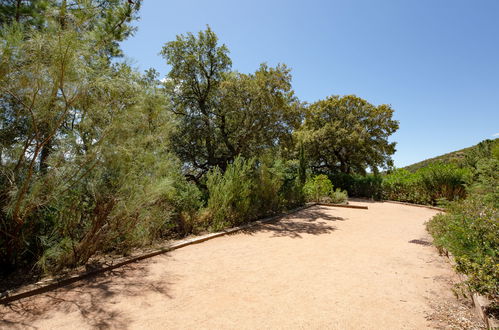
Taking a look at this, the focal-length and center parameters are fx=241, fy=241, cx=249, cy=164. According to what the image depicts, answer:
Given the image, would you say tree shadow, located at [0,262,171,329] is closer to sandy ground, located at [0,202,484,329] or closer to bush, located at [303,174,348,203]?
sandy ground, located at [0,202,484,329]

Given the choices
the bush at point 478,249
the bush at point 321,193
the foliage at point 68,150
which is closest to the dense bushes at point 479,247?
the bush at point 478,249

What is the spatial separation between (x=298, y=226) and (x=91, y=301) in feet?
17.2

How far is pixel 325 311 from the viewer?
2.50 meters

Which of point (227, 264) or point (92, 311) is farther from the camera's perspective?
point (227, 264)

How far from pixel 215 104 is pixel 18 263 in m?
8.42

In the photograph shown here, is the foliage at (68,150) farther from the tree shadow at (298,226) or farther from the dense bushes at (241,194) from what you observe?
the tree shadow at (298,226)

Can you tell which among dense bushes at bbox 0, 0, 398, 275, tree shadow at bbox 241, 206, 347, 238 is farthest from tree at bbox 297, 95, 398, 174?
dense bushes at bbox 0, 0, 398, 275

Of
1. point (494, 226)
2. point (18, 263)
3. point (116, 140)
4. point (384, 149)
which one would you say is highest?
point (384, 149)

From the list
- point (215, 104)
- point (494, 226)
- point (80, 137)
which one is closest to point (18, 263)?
point (80, 137)

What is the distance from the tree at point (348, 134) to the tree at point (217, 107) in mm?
8539

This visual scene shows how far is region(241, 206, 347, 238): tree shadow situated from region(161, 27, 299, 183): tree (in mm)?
3534

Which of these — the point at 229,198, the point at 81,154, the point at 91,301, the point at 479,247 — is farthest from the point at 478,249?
the point at 81,154

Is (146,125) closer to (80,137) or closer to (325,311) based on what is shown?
(80,137)

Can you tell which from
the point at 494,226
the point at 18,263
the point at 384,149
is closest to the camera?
the point at 494,226
